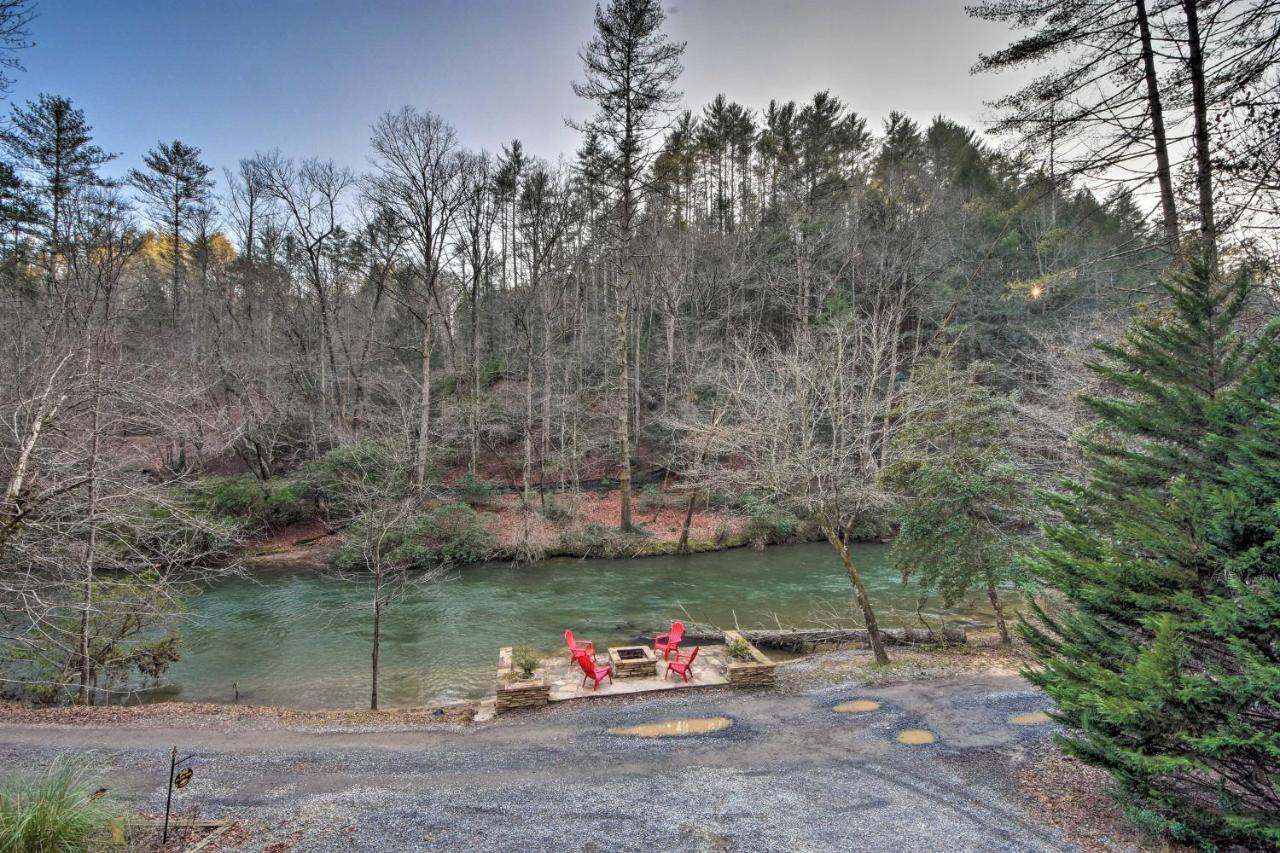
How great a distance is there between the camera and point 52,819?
14.9 feet

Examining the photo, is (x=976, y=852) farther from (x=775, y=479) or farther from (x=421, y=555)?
(x=421, y=555)

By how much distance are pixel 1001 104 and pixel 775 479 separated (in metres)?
6.68

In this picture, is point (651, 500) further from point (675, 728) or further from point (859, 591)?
point (675, 728)

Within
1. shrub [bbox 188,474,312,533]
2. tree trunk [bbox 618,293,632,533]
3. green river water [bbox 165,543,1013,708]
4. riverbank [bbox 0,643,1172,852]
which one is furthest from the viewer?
tree trunk [bbox 618,293,632,533]

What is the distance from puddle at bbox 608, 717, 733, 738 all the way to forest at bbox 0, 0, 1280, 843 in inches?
150

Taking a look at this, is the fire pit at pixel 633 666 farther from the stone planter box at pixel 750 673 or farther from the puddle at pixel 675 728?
the puddle at pixel 675 728

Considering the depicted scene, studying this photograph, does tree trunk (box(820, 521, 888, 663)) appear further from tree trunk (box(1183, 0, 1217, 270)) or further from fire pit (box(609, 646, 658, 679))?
tree trunk (box(1183, 0, 1217, 270))

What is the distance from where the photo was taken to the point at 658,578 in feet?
60.7

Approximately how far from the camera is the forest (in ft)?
17.1

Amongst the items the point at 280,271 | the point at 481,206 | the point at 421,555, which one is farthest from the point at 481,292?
the point at 421,555

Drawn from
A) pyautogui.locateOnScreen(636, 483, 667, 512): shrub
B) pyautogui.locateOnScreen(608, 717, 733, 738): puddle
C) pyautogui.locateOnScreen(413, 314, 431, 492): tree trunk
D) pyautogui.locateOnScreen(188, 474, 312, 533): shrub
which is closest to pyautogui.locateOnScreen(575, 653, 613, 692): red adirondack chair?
→ pyautogui.locateOnScreen(608, 717, 733, 738): puddle

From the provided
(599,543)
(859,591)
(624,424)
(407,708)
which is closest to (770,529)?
(599,543)

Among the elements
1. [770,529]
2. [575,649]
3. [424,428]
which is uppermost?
[424,428]

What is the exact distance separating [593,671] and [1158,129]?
11285 millimetres
